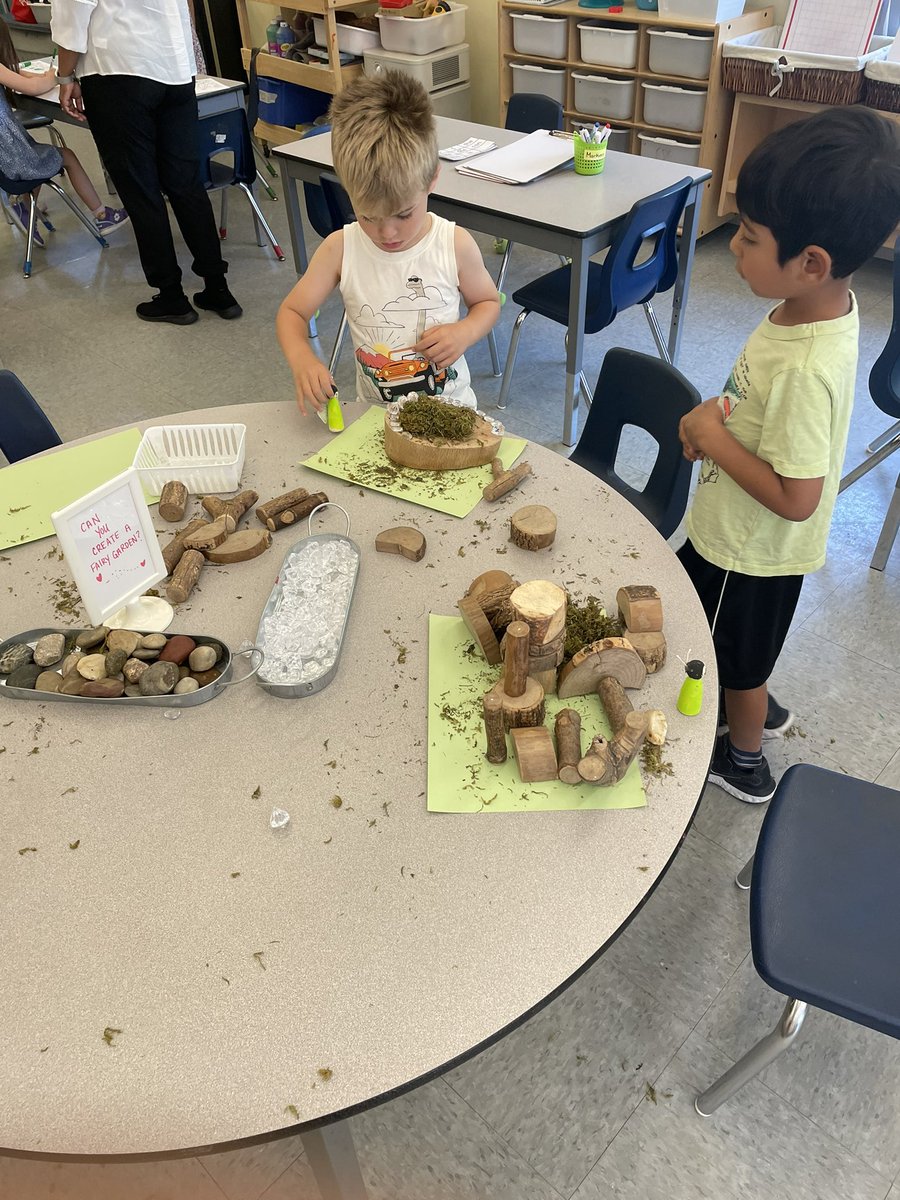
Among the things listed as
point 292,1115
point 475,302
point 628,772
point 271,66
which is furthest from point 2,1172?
point 271,66

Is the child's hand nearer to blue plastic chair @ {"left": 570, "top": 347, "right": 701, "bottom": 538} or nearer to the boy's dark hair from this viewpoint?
blue plastic chair @ {"left": 570, "top": 347, "right": 701, "bottom": 538}

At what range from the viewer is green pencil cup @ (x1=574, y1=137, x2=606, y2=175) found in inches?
102

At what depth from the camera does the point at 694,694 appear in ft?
3.06

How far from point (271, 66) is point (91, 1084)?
493cm

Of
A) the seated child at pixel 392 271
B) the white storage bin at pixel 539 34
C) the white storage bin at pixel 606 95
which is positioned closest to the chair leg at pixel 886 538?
the seated child at pixel 392 271

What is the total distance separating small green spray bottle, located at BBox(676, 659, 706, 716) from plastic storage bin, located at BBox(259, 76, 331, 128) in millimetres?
4646

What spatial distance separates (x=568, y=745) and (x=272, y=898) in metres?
0.34

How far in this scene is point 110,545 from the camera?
103 cm

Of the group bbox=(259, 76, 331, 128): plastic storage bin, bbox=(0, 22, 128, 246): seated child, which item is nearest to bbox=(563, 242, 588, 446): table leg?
bbox=(0, 22, 128, 246): seated child

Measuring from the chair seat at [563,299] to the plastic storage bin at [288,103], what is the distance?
2716 mm

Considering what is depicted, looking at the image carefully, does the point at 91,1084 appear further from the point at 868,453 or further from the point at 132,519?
the point at 868,453

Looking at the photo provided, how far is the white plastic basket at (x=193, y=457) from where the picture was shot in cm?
128

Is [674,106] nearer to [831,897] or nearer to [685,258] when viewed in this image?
[685,258]

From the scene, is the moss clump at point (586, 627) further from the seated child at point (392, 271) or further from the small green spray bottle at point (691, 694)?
the seated child at point (392, 271)
